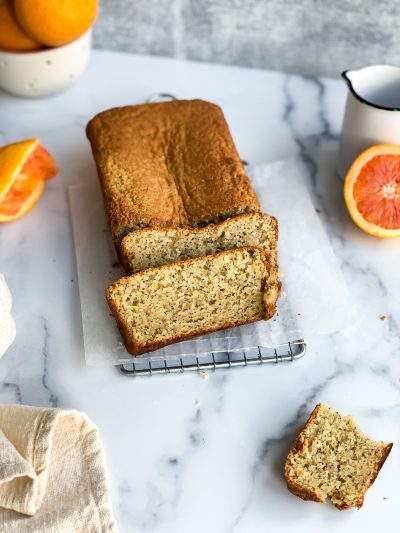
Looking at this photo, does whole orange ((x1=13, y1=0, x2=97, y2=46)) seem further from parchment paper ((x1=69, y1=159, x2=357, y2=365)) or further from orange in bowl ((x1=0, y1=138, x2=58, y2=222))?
parchment paper ((x1=69, y1=159, x2=357, y2=365))

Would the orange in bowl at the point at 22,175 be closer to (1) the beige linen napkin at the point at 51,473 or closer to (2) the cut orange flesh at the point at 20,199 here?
(2) the cut orange flesh at the point at 20,199

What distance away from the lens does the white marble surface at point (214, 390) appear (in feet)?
5.14

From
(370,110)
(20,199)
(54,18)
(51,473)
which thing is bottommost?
(51,473)

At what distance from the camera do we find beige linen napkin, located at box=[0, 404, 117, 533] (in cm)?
150

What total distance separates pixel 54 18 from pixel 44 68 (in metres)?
0.21

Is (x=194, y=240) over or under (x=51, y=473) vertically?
over

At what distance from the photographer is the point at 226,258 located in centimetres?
176

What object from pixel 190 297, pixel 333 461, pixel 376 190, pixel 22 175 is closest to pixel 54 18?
pixel 22 175

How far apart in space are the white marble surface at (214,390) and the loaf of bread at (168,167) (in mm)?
212

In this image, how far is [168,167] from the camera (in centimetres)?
193

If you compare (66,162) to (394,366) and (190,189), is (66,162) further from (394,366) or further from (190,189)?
(394,366)

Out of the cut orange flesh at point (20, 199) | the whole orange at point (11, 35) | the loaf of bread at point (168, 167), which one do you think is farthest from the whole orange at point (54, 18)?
the cut orange flesh at point (20, 199)

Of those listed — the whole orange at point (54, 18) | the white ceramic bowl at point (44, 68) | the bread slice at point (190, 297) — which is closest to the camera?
the bread slice at point (190, 297)

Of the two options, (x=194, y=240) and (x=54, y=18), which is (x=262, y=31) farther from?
(x=194, y=240)
